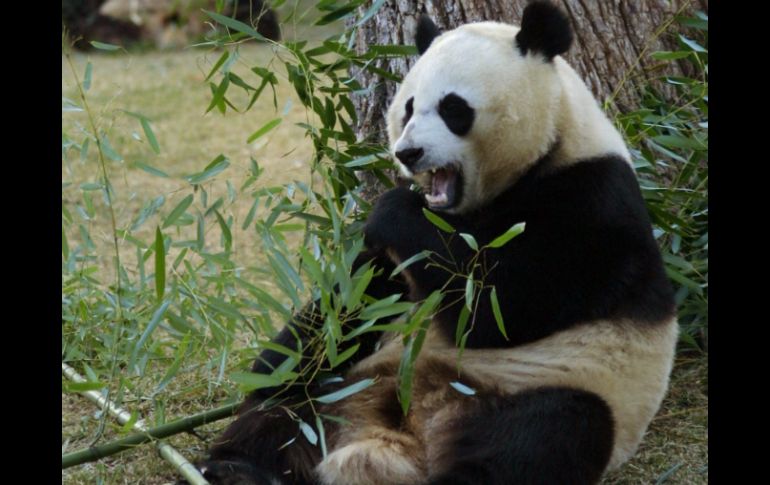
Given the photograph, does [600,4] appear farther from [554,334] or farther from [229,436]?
[229,436]

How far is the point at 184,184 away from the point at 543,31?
12.9 feet

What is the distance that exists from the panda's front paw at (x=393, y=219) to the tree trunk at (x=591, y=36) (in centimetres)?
77

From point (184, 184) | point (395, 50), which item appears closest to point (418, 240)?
point (395, 50)

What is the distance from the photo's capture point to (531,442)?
263cm

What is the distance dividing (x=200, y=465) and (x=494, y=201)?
3.83 feet

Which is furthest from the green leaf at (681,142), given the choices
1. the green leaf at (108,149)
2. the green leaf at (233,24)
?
the green leaf at (108,149)

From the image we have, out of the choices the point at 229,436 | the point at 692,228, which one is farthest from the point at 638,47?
the point at 229,436

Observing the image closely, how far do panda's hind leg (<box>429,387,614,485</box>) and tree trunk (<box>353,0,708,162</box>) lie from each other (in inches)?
54.6

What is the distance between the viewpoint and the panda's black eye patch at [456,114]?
2.90m

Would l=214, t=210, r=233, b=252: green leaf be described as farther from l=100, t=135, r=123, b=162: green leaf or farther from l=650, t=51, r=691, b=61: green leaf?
l=650, t=51, r=691, b=61: green leaf

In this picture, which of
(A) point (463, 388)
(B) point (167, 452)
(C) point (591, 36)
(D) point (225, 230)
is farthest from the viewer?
(C) point (591, 36)

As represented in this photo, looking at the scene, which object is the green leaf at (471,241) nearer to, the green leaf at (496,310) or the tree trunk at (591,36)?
the green leaf at (496,310)

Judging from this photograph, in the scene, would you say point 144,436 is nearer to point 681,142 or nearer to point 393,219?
point 393,219
